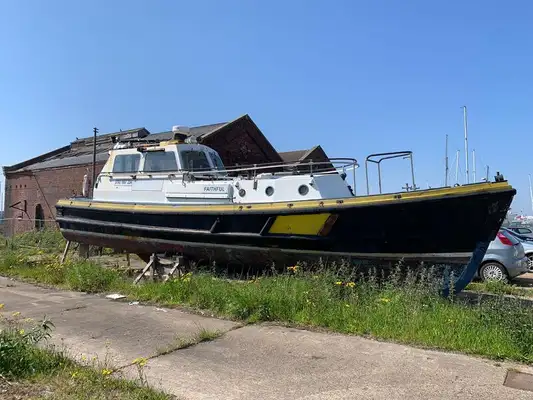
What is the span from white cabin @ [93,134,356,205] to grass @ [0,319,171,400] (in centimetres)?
555

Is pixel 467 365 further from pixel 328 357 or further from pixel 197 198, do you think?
pixel 197 198

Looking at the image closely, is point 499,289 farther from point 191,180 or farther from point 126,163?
point 126,163

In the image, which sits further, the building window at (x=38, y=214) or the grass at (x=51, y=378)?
the building window at (x=38, y=214)

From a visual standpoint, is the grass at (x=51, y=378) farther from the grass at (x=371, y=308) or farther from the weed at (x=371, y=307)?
the grass at (x=371, y=308)

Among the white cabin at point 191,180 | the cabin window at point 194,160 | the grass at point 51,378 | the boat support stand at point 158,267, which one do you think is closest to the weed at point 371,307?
the boat support stand at point 158,267

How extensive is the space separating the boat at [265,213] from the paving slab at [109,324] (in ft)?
8.80

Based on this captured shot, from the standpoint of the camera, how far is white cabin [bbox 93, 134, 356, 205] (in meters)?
9.05

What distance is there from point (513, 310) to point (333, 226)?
3431mm

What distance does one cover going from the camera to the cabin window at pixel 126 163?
11.8 m

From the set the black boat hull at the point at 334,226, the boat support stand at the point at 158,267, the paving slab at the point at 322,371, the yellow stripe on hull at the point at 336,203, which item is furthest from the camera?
the boat support stand at the point at 158,267

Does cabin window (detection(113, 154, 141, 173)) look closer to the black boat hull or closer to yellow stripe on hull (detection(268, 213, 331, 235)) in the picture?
the black boat hull

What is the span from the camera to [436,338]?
5078mm

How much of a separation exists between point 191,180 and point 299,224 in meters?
3.41

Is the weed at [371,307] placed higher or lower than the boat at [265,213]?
lower
